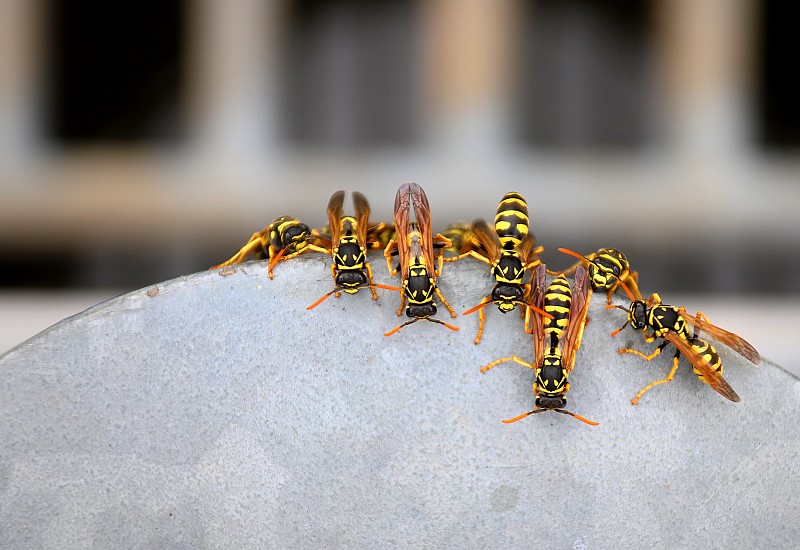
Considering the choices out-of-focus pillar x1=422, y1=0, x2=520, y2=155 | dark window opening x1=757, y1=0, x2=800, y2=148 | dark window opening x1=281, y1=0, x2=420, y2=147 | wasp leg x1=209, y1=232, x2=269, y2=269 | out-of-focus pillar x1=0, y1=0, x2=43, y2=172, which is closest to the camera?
wasp leg x1=209, y1=232, x2=269, y2=269

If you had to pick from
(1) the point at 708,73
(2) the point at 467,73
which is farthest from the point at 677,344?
(1) the point at 708,73

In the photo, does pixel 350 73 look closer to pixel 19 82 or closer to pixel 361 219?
pixel 19 82

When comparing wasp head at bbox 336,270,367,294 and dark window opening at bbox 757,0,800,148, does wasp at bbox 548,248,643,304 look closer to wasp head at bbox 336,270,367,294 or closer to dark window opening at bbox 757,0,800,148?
wasp head at bbox 336,270,367,294

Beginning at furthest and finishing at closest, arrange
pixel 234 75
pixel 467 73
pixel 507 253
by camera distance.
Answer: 1. pixel 234 75
2. pixel 467 73
3. pixel 507 253

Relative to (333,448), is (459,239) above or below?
above

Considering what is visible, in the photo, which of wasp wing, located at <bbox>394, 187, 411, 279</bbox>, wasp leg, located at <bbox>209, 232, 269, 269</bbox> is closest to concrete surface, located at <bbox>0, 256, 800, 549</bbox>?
wasp wing, located at <bbox>394, 187, 411, 279</bbox>

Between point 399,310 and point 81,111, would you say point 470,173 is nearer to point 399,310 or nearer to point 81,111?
point 81,111
